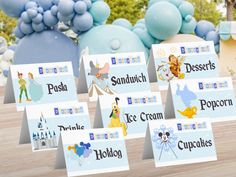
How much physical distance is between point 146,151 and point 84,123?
0.27 m

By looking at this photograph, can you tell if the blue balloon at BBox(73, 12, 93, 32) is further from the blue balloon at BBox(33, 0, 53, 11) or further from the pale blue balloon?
the pale blue balloon

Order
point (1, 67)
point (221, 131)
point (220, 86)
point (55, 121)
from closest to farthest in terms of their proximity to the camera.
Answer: point (55, 121), point (220, 86), point (221, 131), point (1, 67)

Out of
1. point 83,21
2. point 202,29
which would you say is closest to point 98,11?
point 83,21

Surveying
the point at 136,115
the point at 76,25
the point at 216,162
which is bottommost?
the point at 216,162

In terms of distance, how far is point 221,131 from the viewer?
9.84 feet

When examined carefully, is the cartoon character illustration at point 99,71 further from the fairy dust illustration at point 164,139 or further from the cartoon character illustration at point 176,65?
the fairy dust illustration at point 164,139

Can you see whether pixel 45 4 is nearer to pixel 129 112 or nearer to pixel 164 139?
pixel 129 112

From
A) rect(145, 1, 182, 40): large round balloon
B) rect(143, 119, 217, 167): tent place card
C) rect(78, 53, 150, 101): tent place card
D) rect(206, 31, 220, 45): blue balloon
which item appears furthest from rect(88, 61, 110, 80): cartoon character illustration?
rect(206, 31, 220, 45): blue balloon

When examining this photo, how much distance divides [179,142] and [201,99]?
37cm

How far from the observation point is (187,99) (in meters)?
2.69

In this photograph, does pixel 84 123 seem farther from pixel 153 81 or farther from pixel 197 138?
pixel 153 81

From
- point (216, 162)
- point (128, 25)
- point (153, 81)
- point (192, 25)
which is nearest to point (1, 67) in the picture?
point (128, 25)

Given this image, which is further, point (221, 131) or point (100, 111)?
point (221, 131)

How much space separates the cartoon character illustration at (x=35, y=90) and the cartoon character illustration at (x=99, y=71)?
28 centimetres
